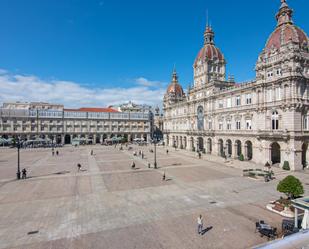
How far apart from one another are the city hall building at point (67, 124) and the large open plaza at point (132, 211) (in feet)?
197

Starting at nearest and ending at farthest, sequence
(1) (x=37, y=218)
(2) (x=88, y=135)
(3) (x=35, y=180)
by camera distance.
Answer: (1) (x=37, y=218) → (3) (x=35, y=180) → (2) (x=88, y=135)

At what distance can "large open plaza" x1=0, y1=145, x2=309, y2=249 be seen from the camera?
11.2 m

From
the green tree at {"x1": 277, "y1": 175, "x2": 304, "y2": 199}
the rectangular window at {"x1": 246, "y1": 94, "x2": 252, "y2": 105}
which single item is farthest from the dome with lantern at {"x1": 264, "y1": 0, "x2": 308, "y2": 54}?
the green tree at {"x1": 277, "y1": 175, "x2": 304, "y2": 199}

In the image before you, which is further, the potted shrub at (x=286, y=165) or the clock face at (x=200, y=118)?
the clock face at (x=200, y=118)

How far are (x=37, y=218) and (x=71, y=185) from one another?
820 centimetres

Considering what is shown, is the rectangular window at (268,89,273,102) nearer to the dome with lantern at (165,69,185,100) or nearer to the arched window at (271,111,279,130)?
the arched window at (271,111,279,130)

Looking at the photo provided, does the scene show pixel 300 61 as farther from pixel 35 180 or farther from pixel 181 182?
pixel 35 180

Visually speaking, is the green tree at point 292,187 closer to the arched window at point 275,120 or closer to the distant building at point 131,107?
the arched window at point 275,120

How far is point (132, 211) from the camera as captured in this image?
1497 centimetres

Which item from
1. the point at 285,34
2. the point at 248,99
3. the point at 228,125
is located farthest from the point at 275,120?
the point at 285,34

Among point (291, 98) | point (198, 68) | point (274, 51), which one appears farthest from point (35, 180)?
point (198, 68)

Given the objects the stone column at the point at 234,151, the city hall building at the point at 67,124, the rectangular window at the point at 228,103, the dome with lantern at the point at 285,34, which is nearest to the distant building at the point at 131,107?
the city hall building at the point at 67,124

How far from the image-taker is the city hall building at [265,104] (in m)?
28.9

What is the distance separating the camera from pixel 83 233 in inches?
467
